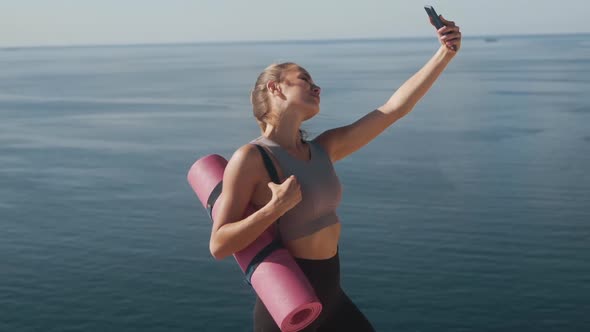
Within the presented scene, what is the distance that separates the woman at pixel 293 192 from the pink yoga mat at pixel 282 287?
11 centimetres

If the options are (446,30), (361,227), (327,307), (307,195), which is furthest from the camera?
(361,227)

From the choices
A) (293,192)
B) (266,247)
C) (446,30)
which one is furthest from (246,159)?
(446,30)

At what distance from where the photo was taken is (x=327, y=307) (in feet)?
13.5

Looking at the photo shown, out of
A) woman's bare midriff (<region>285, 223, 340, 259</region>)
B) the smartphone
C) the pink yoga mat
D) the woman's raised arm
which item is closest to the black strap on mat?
the pink yoga mat

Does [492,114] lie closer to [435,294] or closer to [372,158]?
[372,158]

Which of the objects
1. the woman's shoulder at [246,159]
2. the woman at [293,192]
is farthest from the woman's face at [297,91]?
the woman's shoulder at [246,159]

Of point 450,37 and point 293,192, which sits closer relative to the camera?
point 293,192

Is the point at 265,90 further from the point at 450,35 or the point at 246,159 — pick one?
the point at 450,35

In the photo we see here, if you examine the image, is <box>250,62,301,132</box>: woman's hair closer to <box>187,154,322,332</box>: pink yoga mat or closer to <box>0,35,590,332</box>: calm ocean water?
<box>187,154,322,332</box>: pink yoga mat

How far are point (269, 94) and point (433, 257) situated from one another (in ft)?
113

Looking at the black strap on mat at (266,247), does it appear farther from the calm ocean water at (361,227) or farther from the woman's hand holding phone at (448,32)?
the calm ocean water at (361,227)

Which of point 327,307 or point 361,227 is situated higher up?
point 361,227

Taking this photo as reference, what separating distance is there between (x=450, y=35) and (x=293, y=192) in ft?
4.82

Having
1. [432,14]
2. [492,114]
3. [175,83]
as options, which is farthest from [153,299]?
[175,83]
